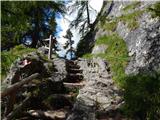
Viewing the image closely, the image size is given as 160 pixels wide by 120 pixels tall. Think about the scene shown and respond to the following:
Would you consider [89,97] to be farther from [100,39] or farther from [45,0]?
[100,39]

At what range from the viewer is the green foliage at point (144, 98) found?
34.7 feet

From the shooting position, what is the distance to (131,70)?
15.8 m

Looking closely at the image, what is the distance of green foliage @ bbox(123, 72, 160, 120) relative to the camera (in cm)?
1057

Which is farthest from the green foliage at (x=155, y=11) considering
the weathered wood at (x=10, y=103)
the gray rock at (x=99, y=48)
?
the weathered wood at (x=10, y=103)

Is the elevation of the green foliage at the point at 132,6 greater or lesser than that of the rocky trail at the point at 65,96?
greater

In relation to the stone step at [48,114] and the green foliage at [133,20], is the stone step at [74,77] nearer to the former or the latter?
the stone step at [48,114]

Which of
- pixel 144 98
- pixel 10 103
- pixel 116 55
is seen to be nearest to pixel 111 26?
pixel 116 55

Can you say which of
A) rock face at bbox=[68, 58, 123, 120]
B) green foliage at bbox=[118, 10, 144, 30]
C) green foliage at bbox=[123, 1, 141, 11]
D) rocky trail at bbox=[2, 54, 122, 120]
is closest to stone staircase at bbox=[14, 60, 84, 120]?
rocky trail at bbox=[2, 54, 122, 120]

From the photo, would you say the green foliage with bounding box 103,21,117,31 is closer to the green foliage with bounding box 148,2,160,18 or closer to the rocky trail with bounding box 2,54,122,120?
the green foliage with bounding box 148,2,160,18

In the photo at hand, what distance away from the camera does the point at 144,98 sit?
11.1 m

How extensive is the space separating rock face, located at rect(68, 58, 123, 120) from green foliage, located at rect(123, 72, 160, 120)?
2.32ft

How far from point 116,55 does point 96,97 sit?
24.5 ft

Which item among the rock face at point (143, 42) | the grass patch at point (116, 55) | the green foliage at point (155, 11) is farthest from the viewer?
the green foliage at point (155, 11)

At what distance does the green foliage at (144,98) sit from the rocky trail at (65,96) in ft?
1.91
